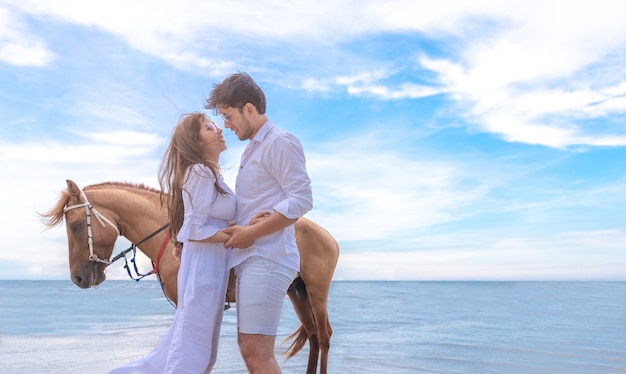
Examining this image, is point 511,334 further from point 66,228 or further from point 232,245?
point 232,245

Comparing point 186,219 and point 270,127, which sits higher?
point 270,127

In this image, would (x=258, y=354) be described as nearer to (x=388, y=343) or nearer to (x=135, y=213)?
(x=135, y=213)

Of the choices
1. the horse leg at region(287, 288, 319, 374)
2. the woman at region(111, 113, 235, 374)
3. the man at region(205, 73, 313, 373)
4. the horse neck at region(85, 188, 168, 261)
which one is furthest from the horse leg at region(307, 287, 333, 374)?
the man at region(205, 73, 313, 373)

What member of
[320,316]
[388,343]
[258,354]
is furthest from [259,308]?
[388,343]

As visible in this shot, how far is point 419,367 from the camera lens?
675 cm

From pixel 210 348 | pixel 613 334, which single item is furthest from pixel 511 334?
pixel 210 348

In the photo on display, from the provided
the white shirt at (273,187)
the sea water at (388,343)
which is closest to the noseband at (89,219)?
the white shirt at (273,187)

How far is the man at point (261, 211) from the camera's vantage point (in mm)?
2371

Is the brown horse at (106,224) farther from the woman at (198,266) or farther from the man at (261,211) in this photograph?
the man at (261,211)

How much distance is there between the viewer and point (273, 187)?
2486mm

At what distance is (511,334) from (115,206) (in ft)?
27.4

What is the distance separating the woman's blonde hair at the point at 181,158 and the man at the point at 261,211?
168 mm

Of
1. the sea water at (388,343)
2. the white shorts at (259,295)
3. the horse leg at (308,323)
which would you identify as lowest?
the sea water at (388,343)

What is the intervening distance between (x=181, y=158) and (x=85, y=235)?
1848 mm
